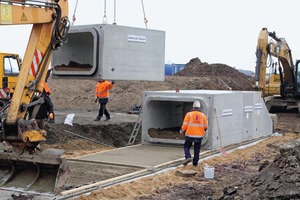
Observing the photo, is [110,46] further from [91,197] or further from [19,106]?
[91,197]

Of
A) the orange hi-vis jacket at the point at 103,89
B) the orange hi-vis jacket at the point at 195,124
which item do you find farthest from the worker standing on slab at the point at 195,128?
the orange hi-vis jacket at the point at 103,89

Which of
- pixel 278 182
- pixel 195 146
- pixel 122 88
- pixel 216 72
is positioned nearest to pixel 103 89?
pixel 195 146

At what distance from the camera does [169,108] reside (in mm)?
15328

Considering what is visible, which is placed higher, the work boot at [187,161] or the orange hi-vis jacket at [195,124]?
the orange hi-vis jacket at [195,124]

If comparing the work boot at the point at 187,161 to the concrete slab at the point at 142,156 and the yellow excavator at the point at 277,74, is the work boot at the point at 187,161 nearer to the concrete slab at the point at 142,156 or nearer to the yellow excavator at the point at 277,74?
the concrete slab at the point at 142,156

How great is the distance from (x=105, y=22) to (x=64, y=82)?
21270 mm

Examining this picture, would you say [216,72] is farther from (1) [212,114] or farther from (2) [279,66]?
(1) [212,114]

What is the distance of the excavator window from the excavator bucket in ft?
34.4

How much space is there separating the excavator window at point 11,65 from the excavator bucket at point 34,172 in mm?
10478

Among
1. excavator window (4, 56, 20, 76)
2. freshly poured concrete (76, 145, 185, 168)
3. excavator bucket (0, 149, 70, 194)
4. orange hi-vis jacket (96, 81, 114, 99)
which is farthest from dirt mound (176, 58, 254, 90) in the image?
excavator bucket (0, 149, 70, 194)

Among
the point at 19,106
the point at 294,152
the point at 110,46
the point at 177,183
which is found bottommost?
the point at 177,183

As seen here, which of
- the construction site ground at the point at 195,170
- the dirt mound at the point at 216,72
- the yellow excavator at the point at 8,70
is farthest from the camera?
the dirt mound at the point at 216,72

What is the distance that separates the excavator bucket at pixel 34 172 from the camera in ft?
26.1

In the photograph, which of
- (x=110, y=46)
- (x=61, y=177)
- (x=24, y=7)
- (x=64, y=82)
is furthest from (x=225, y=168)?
(x=64, y=82)
